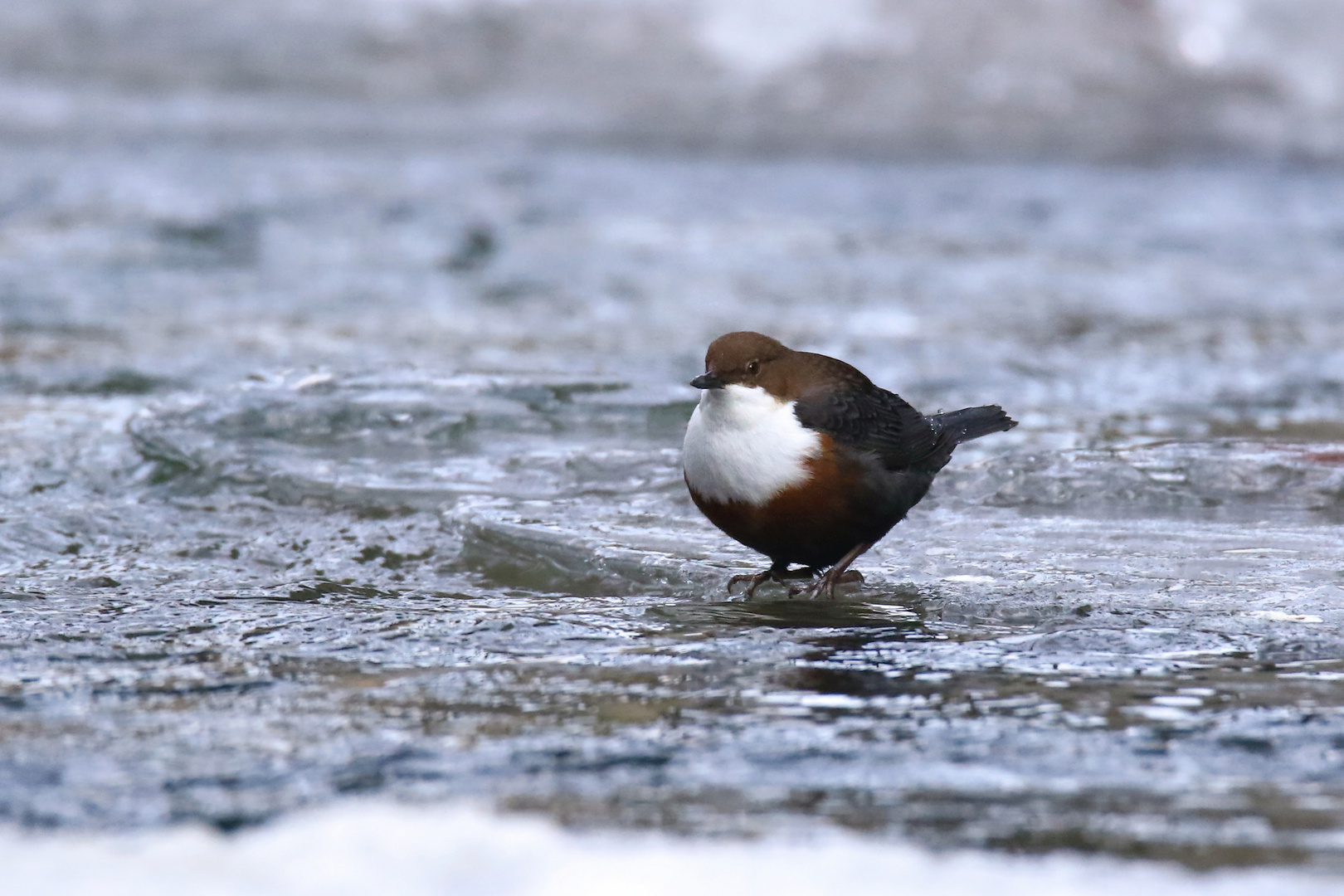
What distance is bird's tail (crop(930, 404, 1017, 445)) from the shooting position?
13.4 feet

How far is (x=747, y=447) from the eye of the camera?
3.44 m

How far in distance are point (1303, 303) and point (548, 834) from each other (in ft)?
22.6

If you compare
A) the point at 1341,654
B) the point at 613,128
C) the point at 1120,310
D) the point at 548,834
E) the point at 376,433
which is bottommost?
the point at 548,834

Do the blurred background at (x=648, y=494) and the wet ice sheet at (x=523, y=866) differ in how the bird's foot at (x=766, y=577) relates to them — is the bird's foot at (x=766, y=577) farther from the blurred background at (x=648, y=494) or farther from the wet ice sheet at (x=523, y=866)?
the wet ice sheet at (x=523, y=866)

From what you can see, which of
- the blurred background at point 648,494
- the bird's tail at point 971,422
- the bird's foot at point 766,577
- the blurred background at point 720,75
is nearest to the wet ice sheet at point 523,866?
the blurred background at point 648,494

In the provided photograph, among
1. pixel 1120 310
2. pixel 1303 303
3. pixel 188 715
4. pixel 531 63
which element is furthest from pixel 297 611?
pixel 531 63

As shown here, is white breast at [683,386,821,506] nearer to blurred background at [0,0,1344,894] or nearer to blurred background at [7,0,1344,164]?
blurred background at [0,0,1344,894]

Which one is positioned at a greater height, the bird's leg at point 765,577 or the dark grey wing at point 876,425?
the dark grey wing at point 876,425

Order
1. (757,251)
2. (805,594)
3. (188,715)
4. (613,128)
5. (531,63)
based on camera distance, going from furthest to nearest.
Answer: (531,63) → (613,128) → (757,251) → (805,594) → (188,715)

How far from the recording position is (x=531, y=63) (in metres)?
14.6

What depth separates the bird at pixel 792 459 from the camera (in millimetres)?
3447

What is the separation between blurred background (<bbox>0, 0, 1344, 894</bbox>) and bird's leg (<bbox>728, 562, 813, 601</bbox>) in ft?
0.13

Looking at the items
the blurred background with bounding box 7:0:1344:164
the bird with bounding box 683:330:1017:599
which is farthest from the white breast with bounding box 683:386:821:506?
the blurred background with bounding box 7:0:1344:164

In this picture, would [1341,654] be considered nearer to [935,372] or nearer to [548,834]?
[548,834]
